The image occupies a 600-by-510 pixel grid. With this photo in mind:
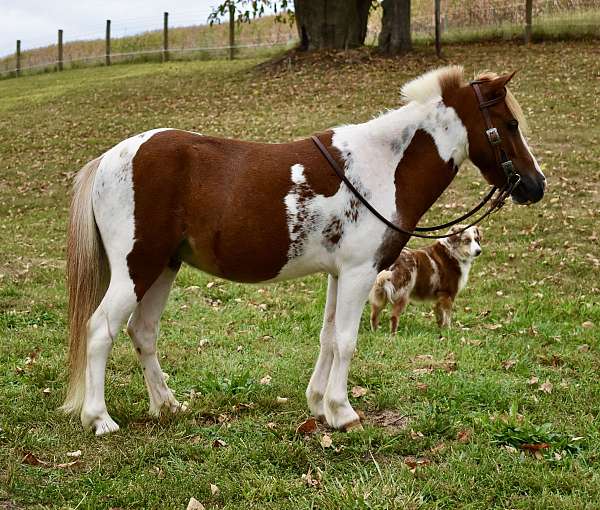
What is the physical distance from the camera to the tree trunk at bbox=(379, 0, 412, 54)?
23.5 metres

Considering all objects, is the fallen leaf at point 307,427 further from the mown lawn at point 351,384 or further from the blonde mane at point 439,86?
the blonde mane at point 439,86

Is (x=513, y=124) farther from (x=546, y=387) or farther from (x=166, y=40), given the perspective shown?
(x=166, y=40)

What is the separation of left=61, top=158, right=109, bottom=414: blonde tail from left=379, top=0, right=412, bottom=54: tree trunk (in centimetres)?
1987

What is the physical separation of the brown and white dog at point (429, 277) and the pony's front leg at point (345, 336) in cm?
277

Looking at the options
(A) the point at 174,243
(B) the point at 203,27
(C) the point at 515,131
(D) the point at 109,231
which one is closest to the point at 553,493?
(C) the point at 515,131

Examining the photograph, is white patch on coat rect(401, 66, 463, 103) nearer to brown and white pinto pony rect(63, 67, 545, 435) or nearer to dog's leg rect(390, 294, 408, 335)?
brown and white pinto pony rect(63, 67, 545, 435)

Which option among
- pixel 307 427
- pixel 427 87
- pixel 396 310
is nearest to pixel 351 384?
pixel 307 427

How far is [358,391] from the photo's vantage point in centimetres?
606

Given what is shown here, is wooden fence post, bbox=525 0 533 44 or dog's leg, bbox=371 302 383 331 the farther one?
wooden fence post, bbox=525 0 533 44

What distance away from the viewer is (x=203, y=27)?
127 ft

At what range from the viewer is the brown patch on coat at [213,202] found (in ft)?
16.7

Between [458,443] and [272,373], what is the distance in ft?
6.53

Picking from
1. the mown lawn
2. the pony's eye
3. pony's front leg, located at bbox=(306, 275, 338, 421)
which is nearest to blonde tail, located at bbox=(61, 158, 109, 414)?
the mown lawn

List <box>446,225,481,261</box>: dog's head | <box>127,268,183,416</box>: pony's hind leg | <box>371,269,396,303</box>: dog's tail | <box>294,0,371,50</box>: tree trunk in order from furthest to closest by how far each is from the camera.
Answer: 1. <box>294,0,371,50</box>: tree trunk
2. <box>446,225,481,261</box>: dog's head
3. <box>371,269,396,303</box>: dog's tail
4. <box>127,268,183,416</box>: pony's hind leg
